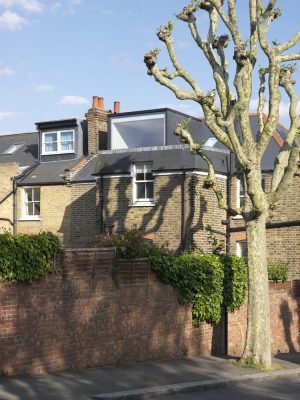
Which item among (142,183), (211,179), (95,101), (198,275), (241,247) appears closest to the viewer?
(211,179)

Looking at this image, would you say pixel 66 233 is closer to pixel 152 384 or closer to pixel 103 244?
pixel 103 244

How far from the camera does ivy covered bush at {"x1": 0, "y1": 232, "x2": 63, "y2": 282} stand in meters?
11.9

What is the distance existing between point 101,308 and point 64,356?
134 centimetres

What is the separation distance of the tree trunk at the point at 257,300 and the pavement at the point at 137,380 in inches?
20.4

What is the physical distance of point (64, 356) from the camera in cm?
1335

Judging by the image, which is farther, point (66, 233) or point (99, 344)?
point (66, 233)

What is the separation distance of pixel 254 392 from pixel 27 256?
16.6 feet

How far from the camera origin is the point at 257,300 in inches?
619

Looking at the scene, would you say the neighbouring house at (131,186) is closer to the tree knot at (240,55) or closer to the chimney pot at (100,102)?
the chimney pot at (100,102)

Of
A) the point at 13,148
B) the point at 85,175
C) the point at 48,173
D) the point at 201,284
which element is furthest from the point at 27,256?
the point at 13,148

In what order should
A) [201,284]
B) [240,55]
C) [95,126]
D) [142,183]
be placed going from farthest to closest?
1. [95,126]
2. [142,183]
3. [201,284]
4. [240,55]

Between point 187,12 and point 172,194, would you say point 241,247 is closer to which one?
point 172,194

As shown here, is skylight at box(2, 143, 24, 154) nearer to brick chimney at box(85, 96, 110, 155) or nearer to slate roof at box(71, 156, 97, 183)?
brick chimney at box(85, 96, 110, 155)

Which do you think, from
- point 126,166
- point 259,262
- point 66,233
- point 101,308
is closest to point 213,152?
point 126,166
